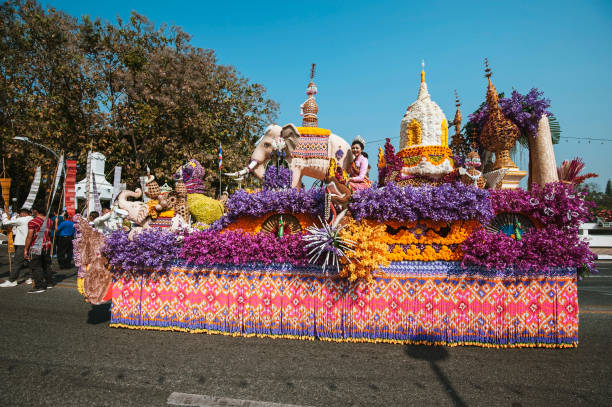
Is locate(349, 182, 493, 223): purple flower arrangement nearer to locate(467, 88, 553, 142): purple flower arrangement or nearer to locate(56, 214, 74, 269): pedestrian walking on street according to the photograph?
locate(467, 88, 553, 142): purple flower arrangement

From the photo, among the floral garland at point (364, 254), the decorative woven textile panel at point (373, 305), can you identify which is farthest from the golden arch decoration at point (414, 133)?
the decorative woven textile panel at point (373, 305)

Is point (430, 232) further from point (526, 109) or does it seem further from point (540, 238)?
point (526, 109)

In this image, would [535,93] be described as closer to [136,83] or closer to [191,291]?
[191,291]

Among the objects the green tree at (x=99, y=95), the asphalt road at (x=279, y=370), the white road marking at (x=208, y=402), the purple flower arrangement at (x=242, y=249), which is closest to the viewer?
the white road marking at (x=208, y=402)

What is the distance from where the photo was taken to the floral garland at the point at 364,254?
479 cm

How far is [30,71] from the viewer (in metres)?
17.1

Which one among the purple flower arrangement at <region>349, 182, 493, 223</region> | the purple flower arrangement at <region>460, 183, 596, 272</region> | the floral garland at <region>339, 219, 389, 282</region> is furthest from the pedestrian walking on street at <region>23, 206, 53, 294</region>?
the purple flower arrangement at <region>460, 183, 596, 272</region>

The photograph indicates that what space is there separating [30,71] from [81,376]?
1960 cm

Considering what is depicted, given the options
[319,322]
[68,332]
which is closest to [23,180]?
[68,332]

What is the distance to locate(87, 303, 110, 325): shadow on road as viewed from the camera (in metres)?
5.93

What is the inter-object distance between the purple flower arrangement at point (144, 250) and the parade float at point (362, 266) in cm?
2

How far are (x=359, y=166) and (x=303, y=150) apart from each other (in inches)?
60.5

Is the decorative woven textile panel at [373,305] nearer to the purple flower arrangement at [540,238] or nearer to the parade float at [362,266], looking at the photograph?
the parade float at [362,266]

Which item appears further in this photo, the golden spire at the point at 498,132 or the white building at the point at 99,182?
the white building at the point at 99,182
